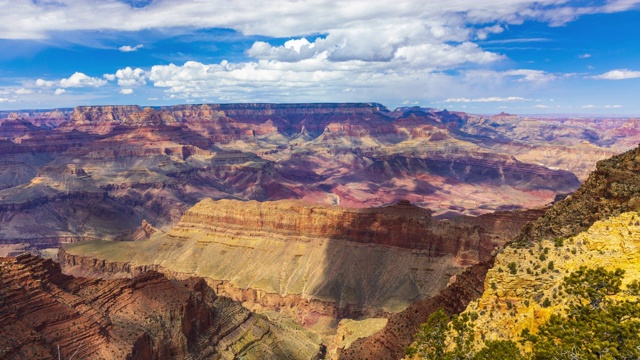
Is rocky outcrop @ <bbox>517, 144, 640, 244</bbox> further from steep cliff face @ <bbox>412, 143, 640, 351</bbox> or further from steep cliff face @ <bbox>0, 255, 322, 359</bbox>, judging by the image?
steep cliff face @ <bbox>0, 255, 322, 359</bbox>

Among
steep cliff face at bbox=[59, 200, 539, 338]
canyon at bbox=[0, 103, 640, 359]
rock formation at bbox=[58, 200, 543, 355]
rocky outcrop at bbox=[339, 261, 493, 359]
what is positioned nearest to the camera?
rocky outcrop at bbox=[339, 261, 493, 359]

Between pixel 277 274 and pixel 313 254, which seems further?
pixel 313 254

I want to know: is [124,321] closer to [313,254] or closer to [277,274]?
[277,274]

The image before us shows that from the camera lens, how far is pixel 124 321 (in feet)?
191

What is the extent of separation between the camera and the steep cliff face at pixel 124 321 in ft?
165

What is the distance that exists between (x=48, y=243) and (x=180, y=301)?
136849 millimetres

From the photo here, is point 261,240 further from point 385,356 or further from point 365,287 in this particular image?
point 385,356

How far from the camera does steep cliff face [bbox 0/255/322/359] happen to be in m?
50.3

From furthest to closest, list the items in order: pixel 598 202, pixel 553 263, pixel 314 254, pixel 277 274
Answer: pixel 314 254
pixel 277 274
pixel 598 202
pixel 553 263

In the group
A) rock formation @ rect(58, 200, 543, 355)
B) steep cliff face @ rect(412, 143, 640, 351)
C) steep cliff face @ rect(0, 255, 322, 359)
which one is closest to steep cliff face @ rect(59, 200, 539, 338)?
rock formation @ rect(58, 200, 543, 355)

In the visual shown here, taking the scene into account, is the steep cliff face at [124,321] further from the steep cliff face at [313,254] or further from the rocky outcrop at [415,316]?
the steep cliff face at [313,254]

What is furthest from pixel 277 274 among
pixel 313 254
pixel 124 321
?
pixel 124 321

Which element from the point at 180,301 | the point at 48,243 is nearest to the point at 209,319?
the point at 180,301

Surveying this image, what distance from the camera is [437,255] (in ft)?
335
